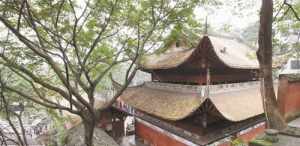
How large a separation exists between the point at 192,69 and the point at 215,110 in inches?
119

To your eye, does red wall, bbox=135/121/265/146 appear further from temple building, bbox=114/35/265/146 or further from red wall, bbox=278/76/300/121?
red wall, bbox=278/76/300/121

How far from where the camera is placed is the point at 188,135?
870 centimetres

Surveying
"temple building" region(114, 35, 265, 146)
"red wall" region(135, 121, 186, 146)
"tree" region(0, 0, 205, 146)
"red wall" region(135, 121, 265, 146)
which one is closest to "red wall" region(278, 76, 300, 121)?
"temple building" region(114, 35, 265, 146)

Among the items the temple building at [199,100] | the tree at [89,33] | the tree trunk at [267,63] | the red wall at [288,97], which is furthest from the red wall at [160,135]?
the tree trunk at [267,63]

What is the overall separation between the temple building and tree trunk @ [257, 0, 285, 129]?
2615 mm

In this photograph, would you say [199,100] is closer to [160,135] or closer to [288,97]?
[160,135]

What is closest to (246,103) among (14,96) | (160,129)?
(160,129)

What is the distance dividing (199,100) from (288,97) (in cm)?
433

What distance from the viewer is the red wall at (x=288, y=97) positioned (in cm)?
425

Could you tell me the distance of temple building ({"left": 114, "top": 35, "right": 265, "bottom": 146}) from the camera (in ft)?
26.8

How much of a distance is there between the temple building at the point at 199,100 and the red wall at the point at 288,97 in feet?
8.15

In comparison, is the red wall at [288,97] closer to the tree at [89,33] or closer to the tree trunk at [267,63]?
the tree trunk at [267,63]

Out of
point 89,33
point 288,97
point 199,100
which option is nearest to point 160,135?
point 199,100

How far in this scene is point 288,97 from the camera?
14.4ft
